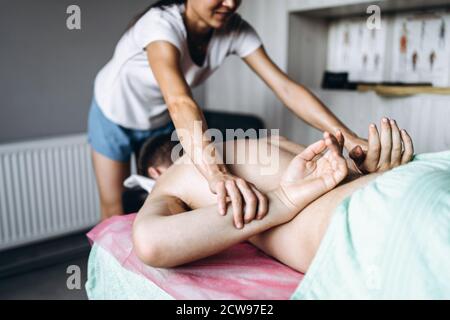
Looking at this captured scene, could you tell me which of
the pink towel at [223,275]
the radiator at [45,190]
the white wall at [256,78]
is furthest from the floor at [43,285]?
the white wall at [256,78]

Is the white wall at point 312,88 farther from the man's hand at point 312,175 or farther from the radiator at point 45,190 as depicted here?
the man's hand at point 312,175

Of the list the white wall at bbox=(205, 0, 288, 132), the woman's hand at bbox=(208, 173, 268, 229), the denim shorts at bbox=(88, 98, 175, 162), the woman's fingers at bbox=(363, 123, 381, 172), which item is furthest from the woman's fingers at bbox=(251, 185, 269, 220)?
the white wall at bbox=(205, 0, 288, 132)

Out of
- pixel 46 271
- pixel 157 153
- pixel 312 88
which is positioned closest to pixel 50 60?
pixel 46 271

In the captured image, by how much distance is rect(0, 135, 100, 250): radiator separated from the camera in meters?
2.36

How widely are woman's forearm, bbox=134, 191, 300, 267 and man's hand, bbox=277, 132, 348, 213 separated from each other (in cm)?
9

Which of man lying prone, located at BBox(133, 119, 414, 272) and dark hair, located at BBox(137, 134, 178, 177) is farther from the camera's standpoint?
dark hair, located at BBox(137, 134, 178, 177)

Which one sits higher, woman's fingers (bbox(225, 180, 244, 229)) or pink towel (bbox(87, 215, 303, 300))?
woman's fingers (bbox(225, 180, 244, 229))

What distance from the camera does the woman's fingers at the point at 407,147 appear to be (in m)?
1.01

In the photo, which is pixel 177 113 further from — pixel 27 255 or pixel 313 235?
pixel 27 255

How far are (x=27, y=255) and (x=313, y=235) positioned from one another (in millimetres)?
2099

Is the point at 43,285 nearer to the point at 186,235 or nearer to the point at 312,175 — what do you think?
the point at 186,235

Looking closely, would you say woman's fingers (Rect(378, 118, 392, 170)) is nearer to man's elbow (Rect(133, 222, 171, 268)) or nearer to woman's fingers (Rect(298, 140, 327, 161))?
woman's fingers (Rect(298, 140, 327, 161))

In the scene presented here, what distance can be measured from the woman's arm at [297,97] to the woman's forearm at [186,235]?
63 centimetres

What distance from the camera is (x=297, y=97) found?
4.99 feet
